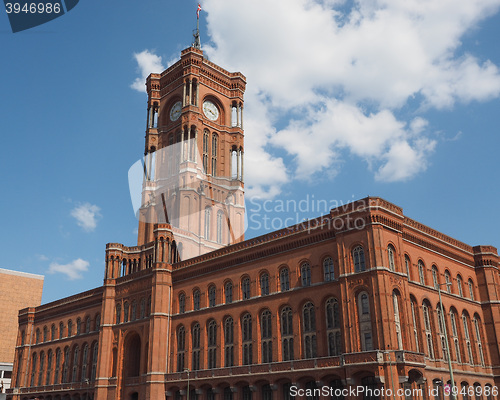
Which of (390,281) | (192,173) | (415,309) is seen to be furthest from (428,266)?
(192,173)

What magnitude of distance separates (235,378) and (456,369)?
73.4ft

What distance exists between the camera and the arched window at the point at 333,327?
4822 centimetres

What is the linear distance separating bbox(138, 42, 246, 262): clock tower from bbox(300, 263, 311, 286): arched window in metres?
29.5

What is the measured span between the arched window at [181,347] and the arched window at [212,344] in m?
4.05

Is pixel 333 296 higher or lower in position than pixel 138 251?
lower

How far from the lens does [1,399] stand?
64750 mm

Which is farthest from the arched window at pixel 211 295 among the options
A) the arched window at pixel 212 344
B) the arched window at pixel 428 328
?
the arched window at pixel 428 328

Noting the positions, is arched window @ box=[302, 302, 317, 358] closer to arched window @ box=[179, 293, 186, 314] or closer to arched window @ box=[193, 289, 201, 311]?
arched window @ box=[193, 289, 201, 311]

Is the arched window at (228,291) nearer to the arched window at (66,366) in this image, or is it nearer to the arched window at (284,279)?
the arched window at (284,279)

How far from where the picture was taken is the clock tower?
85188mm

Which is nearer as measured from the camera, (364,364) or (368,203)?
(364,364)

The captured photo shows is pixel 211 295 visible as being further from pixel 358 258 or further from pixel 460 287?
pixel 460 287

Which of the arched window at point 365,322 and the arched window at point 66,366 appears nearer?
the arched window at point 365,322

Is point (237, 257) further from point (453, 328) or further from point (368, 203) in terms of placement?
point (453, 328)
